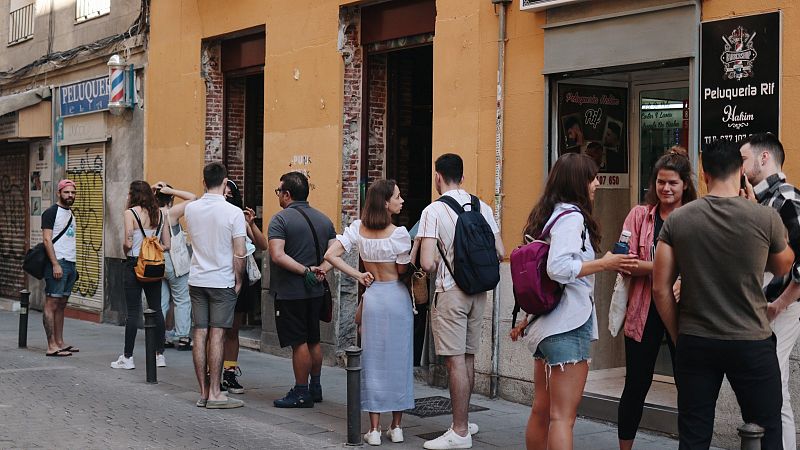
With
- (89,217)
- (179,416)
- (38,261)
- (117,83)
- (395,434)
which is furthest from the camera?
(89,217)

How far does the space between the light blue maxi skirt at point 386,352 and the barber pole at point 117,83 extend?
30.2 ft

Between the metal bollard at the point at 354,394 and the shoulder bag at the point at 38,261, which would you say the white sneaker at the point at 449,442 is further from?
the shoulder bag at the point at 38,261

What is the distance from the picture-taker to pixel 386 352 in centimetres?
738

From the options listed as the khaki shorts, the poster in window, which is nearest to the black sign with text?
the poster in window

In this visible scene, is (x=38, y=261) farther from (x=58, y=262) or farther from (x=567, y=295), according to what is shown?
(x=567, y=295)

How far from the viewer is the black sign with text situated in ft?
23.0

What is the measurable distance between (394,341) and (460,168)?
134 centimetres

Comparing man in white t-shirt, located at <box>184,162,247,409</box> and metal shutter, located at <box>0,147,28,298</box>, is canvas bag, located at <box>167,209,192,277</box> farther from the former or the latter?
metal shutter, located at <box>0,147,28,298</box>

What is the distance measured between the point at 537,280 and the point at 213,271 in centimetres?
381

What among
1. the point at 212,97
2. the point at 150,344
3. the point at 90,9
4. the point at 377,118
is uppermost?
the point at 90,9

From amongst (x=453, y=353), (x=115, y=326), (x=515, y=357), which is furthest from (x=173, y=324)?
(x=453, y=353)

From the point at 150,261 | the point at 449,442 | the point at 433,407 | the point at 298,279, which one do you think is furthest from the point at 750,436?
the point at 150,261

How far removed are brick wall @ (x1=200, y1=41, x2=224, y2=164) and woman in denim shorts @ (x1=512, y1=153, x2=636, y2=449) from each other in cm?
875

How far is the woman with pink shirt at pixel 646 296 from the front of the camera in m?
6.11
